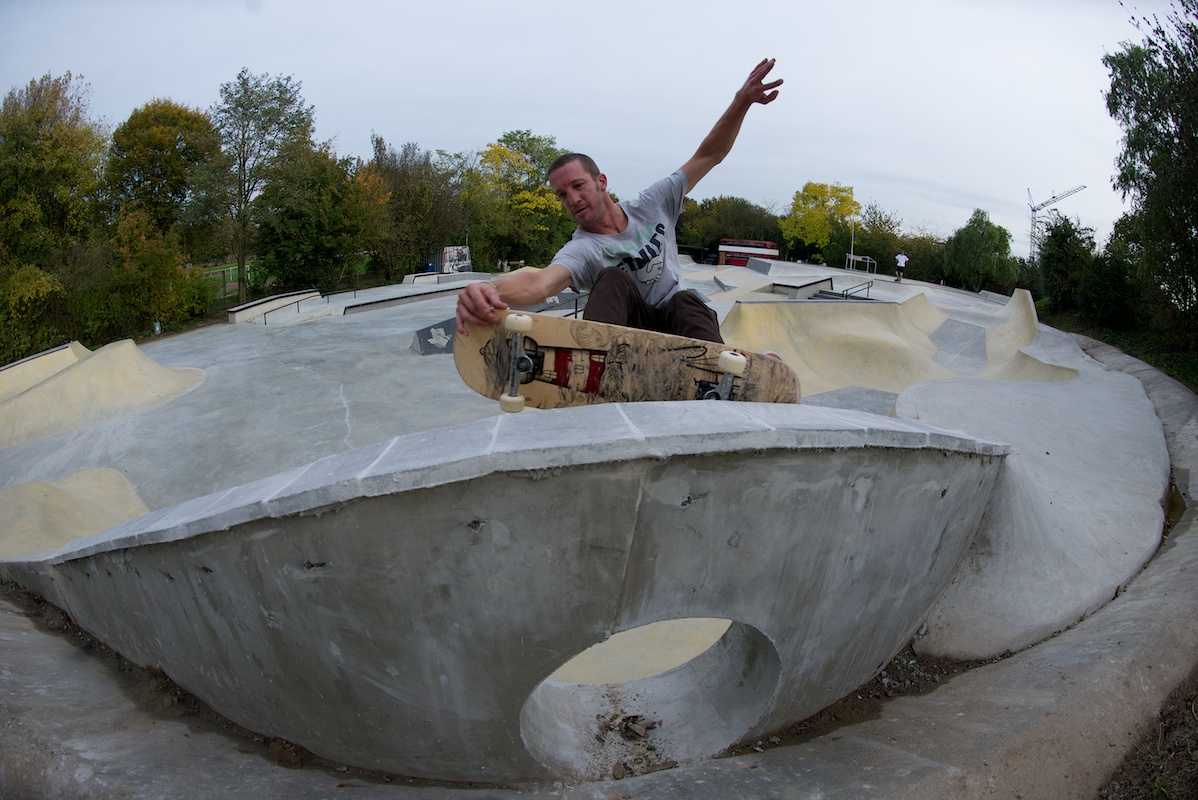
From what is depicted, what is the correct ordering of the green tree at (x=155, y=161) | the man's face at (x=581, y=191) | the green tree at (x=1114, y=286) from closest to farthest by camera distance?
the man's face at (x=581, y=191) → the green tree at (x=1114, y=286) → the green tree at (x=155, y=161)

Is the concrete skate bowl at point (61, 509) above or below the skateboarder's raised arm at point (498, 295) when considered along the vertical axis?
below

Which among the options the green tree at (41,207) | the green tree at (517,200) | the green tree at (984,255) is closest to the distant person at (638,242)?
the green tree at (41,207)

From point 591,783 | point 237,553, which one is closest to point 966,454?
point 591,783

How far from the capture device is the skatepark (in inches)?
96.9

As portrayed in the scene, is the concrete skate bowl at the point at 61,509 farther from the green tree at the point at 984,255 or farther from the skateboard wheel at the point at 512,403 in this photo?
the green tree at the point at 984,255

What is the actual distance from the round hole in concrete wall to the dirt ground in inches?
7.4

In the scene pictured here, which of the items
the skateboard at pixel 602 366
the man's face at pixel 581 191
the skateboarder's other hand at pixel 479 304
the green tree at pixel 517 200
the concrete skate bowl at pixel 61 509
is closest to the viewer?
the skateboarder's other hand at pixel 479 304

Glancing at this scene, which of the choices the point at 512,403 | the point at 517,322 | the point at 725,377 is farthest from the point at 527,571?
the point at 725,377

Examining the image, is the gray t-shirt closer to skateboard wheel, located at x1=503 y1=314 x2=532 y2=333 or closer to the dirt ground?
skateboard wheel, located at x1=503 y1=314 x2=532 y2=333

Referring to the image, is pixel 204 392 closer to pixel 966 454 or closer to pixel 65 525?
pixel 65 525

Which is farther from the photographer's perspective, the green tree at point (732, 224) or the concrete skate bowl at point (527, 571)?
→ the green tree at point (732, 224)

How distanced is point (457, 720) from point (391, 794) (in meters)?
0.42

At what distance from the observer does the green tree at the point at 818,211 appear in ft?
168

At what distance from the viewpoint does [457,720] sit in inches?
109
